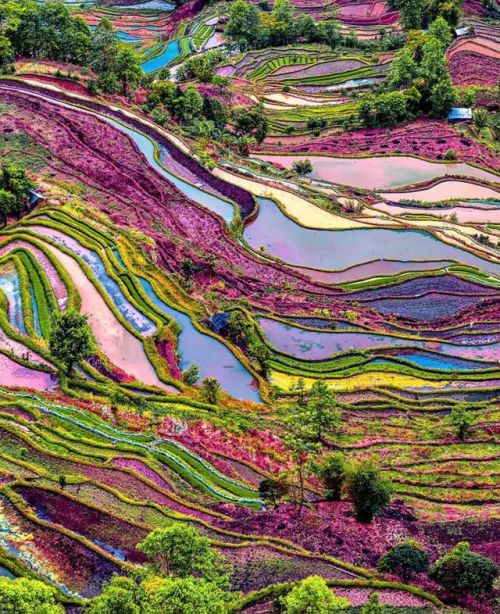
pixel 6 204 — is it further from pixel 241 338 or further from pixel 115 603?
pixel 115 603

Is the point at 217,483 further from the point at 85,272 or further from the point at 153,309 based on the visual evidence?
the point at 85,272

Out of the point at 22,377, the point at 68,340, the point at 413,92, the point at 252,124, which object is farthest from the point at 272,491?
the point at 413,92

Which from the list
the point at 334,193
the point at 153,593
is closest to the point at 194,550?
the point at 153,593

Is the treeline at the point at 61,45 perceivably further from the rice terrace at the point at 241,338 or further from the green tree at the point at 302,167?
the green tree at the point at 302,167

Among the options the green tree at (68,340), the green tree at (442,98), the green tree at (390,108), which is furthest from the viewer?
the green tree at (442,98)

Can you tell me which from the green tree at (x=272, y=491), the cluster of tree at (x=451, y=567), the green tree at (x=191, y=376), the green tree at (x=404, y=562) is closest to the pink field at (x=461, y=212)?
the green tree at (x=191, y=376)

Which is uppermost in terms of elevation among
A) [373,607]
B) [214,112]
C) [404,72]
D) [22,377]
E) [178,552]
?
[178,552]
